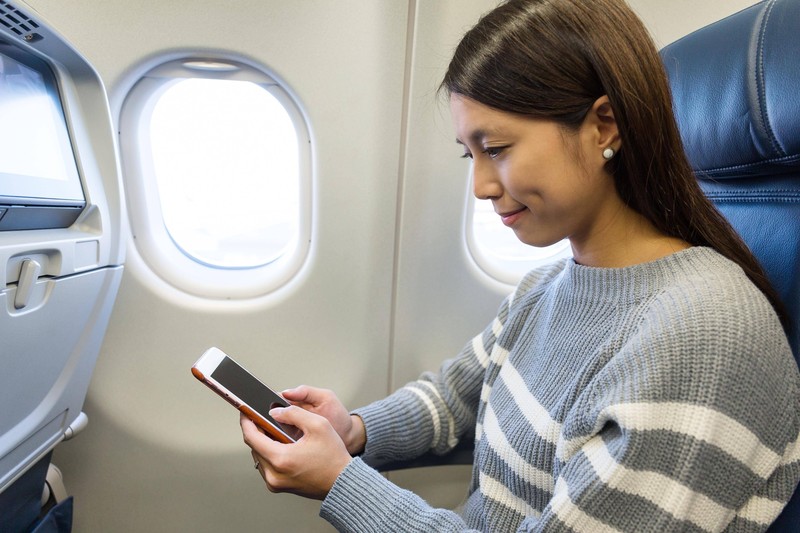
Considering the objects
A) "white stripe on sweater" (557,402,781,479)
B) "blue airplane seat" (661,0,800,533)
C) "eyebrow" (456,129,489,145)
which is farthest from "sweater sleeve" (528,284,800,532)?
"eyebrow" (456,129,489,145)

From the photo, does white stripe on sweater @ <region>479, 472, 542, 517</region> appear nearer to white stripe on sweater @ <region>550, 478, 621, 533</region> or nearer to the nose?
white stripe on sweater @ <region>550, 478, 621, 533</region>

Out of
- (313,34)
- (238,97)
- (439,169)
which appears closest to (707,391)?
(439,169)

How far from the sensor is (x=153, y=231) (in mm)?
1503

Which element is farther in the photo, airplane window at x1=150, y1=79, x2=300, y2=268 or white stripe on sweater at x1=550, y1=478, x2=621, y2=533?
airplane window at x1=150, y1=79, x2=300, y2=268

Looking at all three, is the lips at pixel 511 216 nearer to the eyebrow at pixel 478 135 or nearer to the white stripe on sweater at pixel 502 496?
the eyebrow at pixel 478 135

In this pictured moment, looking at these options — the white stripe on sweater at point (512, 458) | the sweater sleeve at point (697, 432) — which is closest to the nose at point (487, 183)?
the sweater sleeve at point (697, 432)

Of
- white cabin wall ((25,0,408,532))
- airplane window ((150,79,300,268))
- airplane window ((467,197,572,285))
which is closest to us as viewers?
white cabin wall ((25,0,408,532))

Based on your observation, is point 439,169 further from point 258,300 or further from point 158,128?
point 158,128

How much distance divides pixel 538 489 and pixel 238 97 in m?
1.27

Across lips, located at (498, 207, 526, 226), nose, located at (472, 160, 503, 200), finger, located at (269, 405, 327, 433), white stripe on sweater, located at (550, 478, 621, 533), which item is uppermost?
nose, located at (472, 160, 503, 200)

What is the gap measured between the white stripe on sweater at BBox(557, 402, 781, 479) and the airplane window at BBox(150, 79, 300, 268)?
1121 millimetres

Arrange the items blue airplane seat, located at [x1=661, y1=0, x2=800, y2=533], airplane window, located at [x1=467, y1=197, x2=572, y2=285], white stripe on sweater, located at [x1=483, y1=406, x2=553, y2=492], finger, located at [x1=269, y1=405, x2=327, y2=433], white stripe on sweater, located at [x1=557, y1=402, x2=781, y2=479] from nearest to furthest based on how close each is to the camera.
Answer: white stripe on sweater, located at [x1=557, y1=402, x2=781, y2=479] → blue airplane seat, located at [x1=661, y1=0, x2=800, y2=533] → white stripe on sweater, located at [x1=483, y1=406, x2=553, y2=492] → finger, located at [x1=269, y1=405, x2=327, y2=433] → airplane window, located at [x1=467, y1=197, x2=572, y2=285]

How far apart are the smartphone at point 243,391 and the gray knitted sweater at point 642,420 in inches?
5.5

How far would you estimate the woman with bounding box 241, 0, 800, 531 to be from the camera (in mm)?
649
